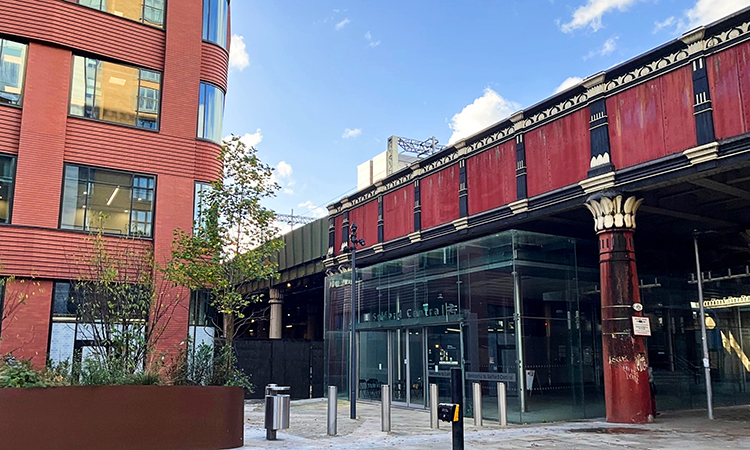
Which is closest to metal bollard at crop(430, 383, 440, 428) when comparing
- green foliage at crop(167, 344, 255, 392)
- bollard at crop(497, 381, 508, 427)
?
bollard at crop(497, 381, 508, 427)

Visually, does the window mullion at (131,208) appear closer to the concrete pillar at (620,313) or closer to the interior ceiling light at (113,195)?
the interior ceiling light at (113,195)

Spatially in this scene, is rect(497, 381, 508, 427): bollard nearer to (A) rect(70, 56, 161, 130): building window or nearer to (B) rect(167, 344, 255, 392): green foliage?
(B) rect(167, 344, 255, 392): green foliage

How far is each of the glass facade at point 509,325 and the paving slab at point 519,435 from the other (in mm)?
1192

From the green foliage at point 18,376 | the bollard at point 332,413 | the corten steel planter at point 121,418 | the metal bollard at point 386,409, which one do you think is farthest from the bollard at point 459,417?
the metal bollard at point 386,409

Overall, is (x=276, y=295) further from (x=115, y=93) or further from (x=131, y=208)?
(x=115, y=93)

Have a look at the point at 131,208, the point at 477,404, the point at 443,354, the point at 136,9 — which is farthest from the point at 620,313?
the point at 136,9

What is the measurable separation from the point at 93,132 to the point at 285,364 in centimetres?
1298

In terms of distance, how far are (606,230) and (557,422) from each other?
606 cm

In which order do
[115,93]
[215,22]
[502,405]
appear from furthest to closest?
[215,22] < [115,93] < [502,405]

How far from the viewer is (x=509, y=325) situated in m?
19.7

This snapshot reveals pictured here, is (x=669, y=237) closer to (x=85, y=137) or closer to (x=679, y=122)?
(x=679, y=122)

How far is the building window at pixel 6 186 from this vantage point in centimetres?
2061

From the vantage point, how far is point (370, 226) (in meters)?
29.0

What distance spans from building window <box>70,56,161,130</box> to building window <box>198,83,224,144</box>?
1632mm
